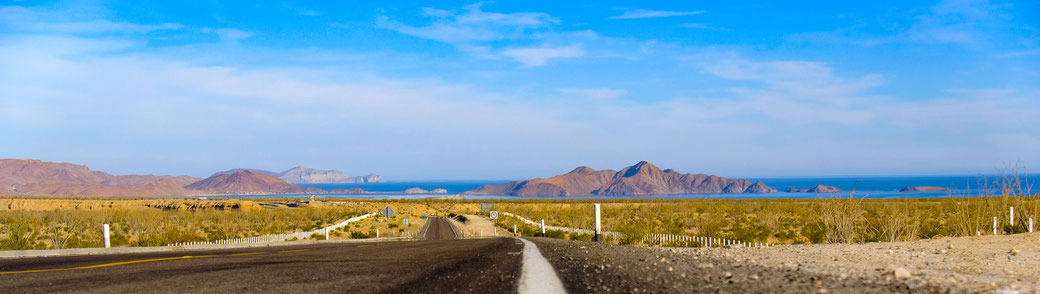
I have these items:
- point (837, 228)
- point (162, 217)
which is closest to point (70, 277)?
point (837, 228)

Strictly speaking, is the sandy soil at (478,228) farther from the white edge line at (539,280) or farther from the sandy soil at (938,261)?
the white edge line at (539,280)

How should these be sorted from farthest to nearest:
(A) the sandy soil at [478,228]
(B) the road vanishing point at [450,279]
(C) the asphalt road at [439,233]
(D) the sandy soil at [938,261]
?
(A) the sandy soil at [478,228] → (C) the asphalt road at [439,233] → (D) the sandy soil at [938,261] → (B) the road vanishing point at [450,279]

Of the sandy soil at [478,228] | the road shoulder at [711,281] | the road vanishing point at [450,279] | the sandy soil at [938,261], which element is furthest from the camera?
the sandy soil at [478,228]

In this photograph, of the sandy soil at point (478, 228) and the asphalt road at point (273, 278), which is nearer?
the asphalt road at point (273, 278)

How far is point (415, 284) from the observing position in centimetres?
633

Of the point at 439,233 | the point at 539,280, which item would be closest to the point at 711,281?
the point at 539,280

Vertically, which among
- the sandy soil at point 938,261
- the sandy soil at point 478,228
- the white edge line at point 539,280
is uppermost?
the white edge line at point 539,280

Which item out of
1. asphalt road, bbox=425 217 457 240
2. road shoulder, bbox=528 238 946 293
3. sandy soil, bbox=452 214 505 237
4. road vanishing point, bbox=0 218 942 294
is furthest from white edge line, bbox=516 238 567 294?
sandy soil, bbox=452 214 505 237

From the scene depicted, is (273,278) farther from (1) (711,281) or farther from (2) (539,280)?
(1) (711,281)

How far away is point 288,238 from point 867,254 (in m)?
25.4

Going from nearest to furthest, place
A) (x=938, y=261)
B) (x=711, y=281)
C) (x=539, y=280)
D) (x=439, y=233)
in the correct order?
(x=711, y=281), (x=539, y=280), (x=938, y=261), (x=439, y=233)

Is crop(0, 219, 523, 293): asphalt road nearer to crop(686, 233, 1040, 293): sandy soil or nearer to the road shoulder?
the road shoulder

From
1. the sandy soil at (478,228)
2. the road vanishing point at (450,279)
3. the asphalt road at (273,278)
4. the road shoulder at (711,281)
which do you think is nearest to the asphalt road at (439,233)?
the sandy soil at (478,228)

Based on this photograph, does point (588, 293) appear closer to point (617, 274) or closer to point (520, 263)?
point (617, 274)
